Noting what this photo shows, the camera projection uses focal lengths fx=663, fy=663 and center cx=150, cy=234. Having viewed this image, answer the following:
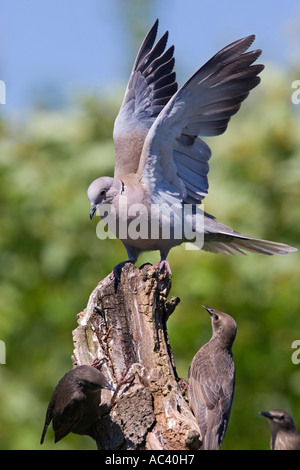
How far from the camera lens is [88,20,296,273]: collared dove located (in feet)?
19.3

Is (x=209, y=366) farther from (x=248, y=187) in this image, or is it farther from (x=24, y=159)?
(x=24, y=159)

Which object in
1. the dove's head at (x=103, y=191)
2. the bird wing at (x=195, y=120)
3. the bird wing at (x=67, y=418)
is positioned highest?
the bird wing at (x=195, y=120)

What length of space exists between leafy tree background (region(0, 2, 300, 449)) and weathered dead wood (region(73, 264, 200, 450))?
134 inches

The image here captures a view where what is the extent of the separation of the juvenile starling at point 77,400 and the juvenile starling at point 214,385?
0.77 metres

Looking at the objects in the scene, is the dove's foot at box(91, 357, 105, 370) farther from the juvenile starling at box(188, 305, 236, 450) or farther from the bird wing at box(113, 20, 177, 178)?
the bird wing at box(113, 20, 177, 178)

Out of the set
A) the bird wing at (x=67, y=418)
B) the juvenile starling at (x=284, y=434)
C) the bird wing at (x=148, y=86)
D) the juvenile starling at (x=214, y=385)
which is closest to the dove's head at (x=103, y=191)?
the bird wing at (x=148, y=86)

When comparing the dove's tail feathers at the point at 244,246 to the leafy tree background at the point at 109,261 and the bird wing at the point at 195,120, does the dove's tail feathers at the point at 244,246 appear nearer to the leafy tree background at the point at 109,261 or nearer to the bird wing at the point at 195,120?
the bird wing at the point at 195,120

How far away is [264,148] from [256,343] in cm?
280

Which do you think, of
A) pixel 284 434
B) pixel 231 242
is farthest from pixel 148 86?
pixel 284 434

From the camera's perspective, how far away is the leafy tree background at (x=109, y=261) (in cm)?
899

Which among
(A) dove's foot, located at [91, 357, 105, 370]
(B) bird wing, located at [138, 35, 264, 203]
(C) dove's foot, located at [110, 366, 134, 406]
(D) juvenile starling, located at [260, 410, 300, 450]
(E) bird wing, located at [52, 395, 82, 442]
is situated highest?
(B) bird wing, located at [138, 35, 264, 203]

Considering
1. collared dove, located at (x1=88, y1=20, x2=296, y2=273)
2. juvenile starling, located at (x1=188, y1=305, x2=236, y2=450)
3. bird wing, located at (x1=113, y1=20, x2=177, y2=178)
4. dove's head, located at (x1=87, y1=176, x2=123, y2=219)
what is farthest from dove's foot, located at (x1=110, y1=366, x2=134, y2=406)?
bird wing, located at (x1=113, y1=20, x2=177, y2=178)

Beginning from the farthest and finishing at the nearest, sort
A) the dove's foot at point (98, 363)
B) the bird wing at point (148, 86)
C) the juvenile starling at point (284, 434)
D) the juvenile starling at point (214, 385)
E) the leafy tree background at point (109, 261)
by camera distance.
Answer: the leafy tree background at point (109, 261) → the bird wing at point (148, 86) → the dove's foot at point (98, 363) → the juvenile starling at point (214, 385) → the juvenile starling at point (284, 434)

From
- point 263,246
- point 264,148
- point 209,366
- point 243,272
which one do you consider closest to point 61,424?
point 209,366
